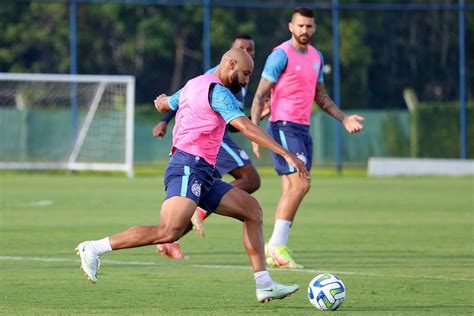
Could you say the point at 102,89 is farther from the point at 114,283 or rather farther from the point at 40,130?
the point at 114,283

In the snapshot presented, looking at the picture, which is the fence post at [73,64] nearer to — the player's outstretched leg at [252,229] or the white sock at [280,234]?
the white sock at [280,234]

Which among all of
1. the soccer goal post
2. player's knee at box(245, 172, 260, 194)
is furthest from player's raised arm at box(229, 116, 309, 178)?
the soccer goal post

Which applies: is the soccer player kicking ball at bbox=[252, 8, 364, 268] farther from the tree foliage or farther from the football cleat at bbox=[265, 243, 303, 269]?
the tree foliage

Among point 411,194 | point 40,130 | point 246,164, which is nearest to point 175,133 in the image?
point 246,164

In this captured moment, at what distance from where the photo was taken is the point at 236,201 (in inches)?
334

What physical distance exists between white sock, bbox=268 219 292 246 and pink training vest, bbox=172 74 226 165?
2890mm

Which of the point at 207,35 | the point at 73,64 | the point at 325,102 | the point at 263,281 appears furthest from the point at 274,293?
the point at 207,35

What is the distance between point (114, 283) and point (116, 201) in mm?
10100

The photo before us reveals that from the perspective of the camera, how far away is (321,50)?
40281mm

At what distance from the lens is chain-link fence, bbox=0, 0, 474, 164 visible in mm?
33844

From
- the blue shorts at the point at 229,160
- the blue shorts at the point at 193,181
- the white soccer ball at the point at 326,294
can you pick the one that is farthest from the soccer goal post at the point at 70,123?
the white soccer ball at the point at 326,294

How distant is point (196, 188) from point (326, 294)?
4.05ft

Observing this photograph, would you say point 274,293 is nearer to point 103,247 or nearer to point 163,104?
point 103,247

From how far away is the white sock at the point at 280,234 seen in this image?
11.2 metres
